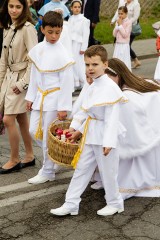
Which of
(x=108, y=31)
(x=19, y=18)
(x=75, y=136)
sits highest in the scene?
(x=19, y=18)

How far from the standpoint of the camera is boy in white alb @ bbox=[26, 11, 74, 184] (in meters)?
5.49

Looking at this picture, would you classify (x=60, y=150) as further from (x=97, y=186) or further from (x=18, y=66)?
(x=18, y=66)

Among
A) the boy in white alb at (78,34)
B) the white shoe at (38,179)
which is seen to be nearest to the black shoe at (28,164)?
the white shoe at (38,179)

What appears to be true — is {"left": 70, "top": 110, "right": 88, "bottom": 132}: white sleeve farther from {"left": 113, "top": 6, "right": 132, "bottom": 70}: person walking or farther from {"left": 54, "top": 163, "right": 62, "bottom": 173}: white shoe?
{"left": 113, "top": 6, "right": 132, "bottom": 70}: person walking

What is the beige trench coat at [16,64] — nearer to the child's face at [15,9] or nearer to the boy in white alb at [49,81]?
the child's face at [15,9]

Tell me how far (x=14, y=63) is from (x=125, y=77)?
1274 millimetres

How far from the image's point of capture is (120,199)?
5.04 meters

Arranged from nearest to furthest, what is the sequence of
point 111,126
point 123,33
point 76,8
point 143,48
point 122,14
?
point 111,126 → point 76,8 → point 122,14 → point 123,33 → point 143,48

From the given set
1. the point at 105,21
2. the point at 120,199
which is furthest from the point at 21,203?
the point at 105,21

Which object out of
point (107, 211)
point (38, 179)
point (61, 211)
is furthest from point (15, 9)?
point (107, 211)

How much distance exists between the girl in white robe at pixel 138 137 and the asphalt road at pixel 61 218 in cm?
16

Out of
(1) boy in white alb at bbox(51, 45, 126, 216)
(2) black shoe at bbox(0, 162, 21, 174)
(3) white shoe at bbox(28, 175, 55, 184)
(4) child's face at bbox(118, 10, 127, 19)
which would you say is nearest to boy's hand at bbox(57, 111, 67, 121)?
(1) boy in white alb at bbox(51, 45, 126, 216)

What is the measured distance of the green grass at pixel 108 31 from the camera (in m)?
16.9

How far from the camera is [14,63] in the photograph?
19.6 feet
